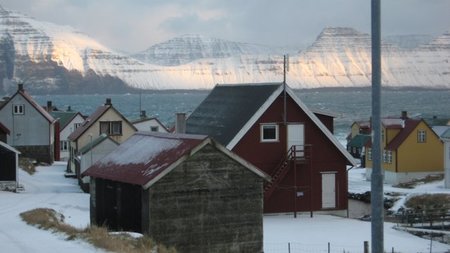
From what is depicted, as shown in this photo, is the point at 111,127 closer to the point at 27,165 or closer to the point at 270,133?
the point at 27,165

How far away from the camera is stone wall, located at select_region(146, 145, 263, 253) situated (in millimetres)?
21500

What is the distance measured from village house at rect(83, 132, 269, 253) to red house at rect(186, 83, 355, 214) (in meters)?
12.6

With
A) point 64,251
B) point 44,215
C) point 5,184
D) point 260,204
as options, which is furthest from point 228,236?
point 5,184

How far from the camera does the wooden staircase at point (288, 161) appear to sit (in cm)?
3573

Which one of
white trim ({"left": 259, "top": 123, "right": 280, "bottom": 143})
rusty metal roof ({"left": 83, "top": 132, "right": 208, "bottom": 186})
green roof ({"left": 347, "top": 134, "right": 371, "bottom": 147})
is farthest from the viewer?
green roof ({"left": 347, "top": 134, "right": 371, "bottom": 147})

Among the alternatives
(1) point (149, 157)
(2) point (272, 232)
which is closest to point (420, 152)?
(2) point (272, 232)

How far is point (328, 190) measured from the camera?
37.2 m

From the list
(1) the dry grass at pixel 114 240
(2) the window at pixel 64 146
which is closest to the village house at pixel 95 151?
(1) the dry grass at pixel 114 240

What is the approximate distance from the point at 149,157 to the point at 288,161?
13720 mm

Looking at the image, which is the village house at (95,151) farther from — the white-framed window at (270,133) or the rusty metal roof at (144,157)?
the rusty metal roof at (144,157)

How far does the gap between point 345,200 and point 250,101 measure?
5.92m

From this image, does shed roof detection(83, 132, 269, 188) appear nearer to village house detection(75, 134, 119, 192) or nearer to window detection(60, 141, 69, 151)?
village house detection(75, 134, 119, 192)

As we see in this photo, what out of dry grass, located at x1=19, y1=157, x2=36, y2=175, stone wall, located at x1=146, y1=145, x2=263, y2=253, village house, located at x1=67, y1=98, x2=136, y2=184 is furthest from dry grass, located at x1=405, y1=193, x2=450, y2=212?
dry grass, located at x1=19, y1=157, x2=36, y2=175

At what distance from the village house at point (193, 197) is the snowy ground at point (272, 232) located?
7.90ft
